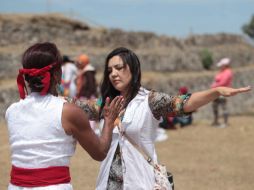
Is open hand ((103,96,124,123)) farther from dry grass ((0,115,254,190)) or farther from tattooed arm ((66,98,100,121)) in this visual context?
dry grass ((0,115,254,190))

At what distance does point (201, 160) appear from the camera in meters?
9.37

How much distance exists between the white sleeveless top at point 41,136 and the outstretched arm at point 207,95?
1.14 m

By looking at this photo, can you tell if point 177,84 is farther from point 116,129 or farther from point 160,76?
point 116,129

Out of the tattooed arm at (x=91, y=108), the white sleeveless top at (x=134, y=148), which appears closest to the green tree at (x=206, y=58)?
the tattooed arm at (x=91, y=108)

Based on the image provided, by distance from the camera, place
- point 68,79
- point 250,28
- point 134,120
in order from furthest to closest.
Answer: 1. point 250,28
2. point 68,79
3. point 134,120

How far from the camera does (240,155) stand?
9914mm

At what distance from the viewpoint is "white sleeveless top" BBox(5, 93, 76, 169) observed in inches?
114

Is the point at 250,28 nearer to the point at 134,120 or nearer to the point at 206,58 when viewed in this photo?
the point at 206,58

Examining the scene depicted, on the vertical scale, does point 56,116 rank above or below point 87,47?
above

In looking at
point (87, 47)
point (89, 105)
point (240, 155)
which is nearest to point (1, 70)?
point (87, 47)

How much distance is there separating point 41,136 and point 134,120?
0.98m

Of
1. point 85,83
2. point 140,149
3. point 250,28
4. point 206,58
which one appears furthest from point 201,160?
point 250,28

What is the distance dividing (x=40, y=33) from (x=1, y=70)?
4364mm

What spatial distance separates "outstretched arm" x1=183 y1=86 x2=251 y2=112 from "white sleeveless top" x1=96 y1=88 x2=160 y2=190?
0.26 meters
